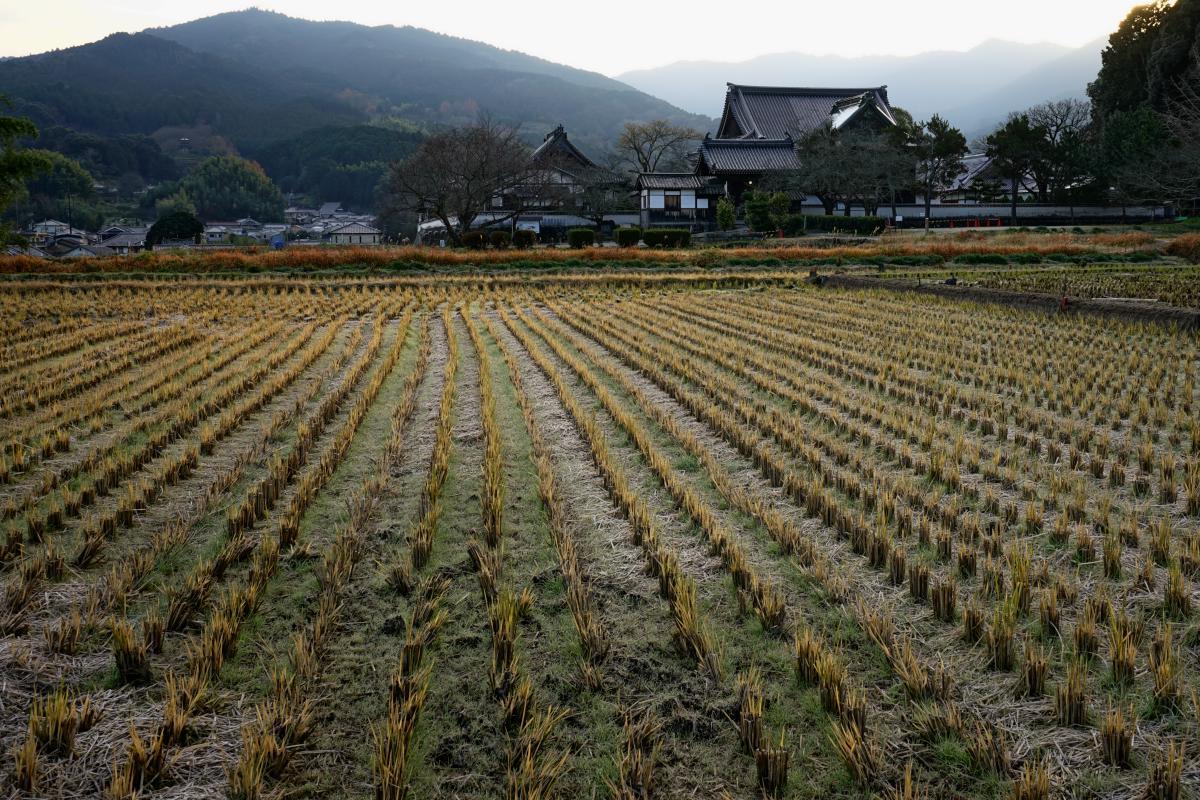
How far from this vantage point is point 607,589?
3.37 meters

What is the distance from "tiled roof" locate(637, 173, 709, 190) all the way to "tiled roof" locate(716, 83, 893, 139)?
20.0 feet

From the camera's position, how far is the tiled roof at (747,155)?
41.2 meters

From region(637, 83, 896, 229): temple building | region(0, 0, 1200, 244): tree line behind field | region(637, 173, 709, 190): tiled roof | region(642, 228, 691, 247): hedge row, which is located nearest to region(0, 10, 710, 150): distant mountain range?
region(637, 83, 896, 229): temple building

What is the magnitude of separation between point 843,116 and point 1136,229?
1757 cm

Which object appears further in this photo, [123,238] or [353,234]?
[353,234]

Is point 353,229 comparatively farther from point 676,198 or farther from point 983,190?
point 983,190

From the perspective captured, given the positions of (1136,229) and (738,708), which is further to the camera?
(1136,229)

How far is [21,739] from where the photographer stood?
2.31m

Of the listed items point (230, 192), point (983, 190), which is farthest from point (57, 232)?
point (983, 190)

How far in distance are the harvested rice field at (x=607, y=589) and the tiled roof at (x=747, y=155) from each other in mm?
36087

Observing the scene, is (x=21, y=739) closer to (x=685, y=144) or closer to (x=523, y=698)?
(x=523, y=698)

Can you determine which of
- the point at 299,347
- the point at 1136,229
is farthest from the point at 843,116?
the point at 299,347

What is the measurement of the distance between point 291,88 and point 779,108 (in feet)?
392

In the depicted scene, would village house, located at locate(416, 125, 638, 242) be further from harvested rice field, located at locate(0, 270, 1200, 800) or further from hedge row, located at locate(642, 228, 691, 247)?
harvested rice field, located at locate(0, 270, 1200, 800)
